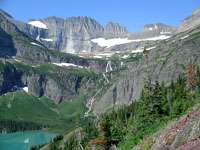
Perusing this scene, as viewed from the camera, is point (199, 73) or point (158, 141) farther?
point (199, 73)

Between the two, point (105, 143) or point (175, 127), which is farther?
point (105, 143)

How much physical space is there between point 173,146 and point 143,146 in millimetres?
13512

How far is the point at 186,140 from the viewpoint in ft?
133

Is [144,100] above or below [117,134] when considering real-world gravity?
above

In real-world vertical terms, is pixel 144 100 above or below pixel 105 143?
above

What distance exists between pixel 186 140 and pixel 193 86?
106 metres

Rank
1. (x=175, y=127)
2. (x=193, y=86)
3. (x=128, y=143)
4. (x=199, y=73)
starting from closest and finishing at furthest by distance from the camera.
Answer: (x=175, y=127), (x=128, y=143), (x=193, y=86), (x=199, y=73)

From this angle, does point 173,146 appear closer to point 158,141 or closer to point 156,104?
point 158,141

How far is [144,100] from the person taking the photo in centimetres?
8131

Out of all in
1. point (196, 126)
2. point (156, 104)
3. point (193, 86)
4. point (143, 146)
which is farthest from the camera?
point (193, 86)

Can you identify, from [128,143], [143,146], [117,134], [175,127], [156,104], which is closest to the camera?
[175,127]

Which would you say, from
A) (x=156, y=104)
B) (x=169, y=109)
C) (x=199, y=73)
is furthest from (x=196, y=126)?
(x=199, y=73)

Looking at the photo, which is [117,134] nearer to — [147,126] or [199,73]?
[147,126]

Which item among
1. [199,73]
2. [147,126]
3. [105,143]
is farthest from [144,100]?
[199,73]
